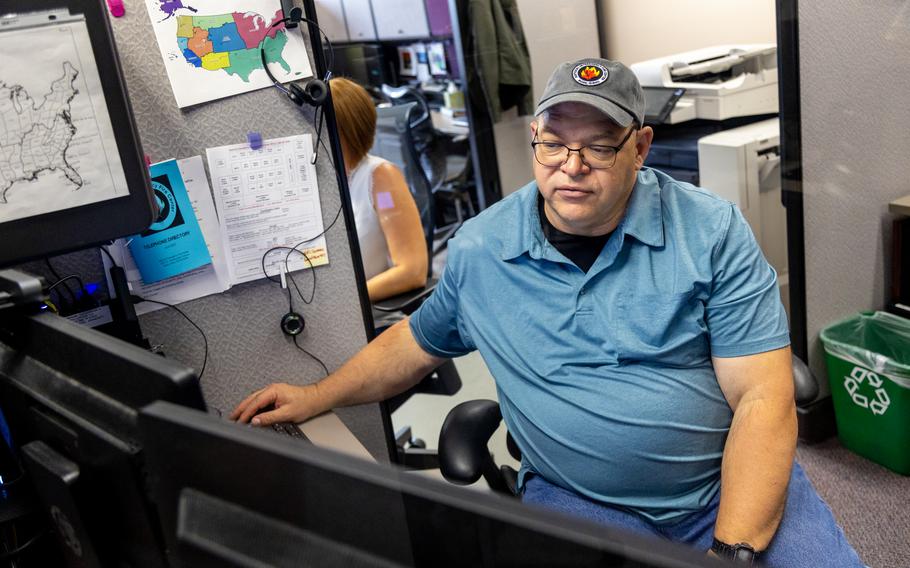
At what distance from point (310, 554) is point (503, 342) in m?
0.93

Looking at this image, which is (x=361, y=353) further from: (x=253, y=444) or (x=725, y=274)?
(x=253, y=444)

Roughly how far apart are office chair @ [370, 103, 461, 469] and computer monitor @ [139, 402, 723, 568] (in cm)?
137

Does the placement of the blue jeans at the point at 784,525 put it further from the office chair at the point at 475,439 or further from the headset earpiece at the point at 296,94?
the headset earpiece at the point at 296,94

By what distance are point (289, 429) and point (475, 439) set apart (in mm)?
325

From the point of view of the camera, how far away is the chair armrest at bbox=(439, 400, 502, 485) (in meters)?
1.41

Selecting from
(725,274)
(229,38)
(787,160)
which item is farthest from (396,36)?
(725,274)

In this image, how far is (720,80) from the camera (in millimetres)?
2840

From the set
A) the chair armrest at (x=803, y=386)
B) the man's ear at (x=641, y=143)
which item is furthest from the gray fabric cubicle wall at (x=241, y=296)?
the chair armrest at (x=803, y=386)

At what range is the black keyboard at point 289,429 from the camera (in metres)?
1.41

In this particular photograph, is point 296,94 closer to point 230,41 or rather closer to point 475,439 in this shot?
point 230,41

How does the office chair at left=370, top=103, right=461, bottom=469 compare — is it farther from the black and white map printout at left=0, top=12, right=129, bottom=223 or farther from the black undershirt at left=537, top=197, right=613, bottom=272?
the black and white map printout at left=0, top=12, right=129, bottom=223

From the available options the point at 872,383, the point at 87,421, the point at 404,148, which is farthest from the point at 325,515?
the point at 404,148

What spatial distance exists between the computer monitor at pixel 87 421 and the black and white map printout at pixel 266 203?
0.60m

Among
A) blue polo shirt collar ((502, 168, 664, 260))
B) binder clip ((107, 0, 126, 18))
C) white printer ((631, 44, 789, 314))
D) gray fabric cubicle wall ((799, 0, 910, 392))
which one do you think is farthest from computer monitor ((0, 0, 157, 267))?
white printer ((631, 44, 789, 314))
